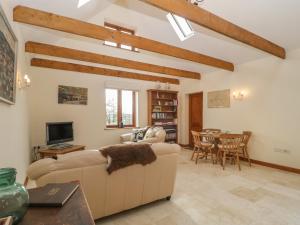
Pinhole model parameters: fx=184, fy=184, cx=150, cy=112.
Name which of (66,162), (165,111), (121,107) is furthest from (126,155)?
(165,111)

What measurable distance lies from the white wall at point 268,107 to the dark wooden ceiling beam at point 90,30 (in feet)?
4.66

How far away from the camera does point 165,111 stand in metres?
7.14

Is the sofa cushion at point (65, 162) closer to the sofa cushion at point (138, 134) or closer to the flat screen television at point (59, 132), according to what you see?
the flat screen television at point (59, 132)

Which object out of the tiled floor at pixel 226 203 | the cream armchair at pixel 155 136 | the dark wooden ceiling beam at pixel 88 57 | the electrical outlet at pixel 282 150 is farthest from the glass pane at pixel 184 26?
the electrical outlet at pixel 282 150

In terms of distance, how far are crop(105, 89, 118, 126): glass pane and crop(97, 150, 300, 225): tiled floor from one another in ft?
10.5

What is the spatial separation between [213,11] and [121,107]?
170 inches

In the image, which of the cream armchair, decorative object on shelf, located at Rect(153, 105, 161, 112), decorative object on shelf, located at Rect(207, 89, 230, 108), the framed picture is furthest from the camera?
A: decorative object on shelf, located at Rect(153, 105, 161, 112)

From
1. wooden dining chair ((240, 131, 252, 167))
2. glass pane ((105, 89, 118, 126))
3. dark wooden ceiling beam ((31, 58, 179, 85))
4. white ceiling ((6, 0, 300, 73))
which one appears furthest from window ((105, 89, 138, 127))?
wooden dining chair ((240, 131, 252, 167))

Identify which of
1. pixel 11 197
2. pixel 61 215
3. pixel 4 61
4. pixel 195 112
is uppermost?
pixel 4 61

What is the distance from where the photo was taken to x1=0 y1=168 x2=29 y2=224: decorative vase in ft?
2.68

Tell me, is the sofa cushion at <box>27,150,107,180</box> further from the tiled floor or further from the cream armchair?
the cream armchair

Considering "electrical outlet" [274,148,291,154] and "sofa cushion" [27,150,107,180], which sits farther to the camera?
"electrical outlet" [274,148,291,154]

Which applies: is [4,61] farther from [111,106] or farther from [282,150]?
[282,150]

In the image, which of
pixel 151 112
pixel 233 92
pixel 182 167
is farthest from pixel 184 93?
pixel 182 167
